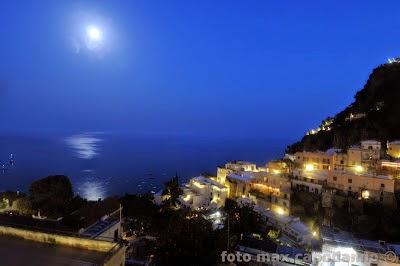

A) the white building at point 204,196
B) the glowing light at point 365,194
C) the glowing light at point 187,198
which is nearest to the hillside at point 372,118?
the glowing light at point 365,194

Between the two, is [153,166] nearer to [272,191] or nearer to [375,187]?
[272,191]

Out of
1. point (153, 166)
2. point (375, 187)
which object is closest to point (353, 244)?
point (375, 187)

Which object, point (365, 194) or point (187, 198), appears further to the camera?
point (187, 198)

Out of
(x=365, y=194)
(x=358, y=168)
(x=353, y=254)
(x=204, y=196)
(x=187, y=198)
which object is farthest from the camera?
(x=187, y=198)

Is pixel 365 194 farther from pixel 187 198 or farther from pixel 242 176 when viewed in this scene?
pixel 187 198

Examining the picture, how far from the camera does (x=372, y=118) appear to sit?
147 ft

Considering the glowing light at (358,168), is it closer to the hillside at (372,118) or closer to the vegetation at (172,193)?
the hillside at (372,118)

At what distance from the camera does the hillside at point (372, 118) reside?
138 ft

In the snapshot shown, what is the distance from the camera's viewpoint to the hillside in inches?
1661

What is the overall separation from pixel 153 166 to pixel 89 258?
320 feet

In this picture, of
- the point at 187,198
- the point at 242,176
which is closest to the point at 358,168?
the point at 242,176

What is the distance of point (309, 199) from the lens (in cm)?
3197

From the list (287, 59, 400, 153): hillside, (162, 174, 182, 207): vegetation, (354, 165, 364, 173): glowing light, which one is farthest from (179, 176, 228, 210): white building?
(287, 59, 400, 153): hillside

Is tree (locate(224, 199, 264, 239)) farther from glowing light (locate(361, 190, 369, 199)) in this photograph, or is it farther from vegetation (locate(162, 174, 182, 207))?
vegetation (locate(162, 174, 182, 207))
